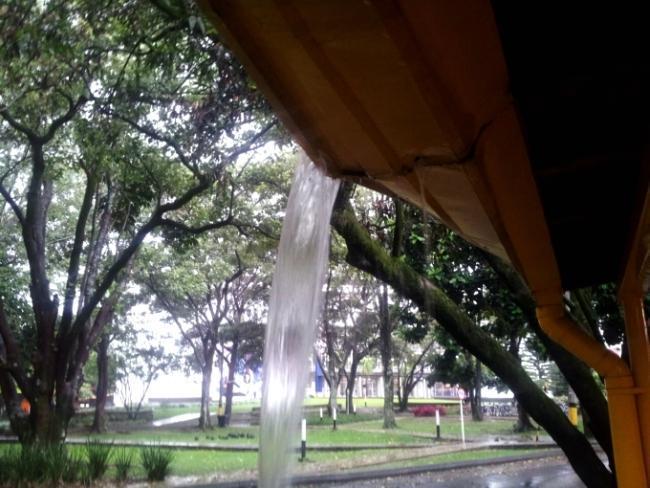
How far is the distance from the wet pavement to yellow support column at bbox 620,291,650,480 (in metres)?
8.23

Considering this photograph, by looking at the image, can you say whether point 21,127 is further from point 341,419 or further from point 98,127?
point 341,419

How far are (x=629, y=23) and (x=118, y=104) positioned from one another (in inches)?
327

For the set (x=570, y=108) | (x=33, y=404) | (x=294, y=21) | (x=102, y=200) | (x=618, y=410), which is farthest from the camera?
(x=102, y=200)

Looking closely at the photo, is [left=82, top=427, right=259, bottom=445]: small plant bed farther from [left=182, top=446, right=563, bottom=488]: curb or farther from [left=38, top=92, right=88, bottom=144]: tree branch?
[left=38, top=92, right=88, bottom=144]: tree branch

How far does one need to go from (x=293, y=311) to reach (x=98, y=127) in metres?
6.71

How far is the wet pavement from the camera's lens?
35.4 feet

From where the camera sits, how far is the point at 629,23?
4.90 ft

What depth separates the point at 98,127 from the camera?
9.23 meters

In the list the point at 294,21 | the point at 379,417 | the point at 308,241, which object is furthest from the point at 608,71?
the point at 379,417

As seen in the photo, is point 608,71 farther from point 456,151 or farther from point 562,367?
point 562,367

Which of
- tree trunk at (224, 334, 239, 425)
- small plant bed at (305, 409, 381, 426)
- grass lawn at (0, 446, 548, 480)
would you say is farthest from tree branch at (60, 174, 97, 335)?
small plant bed at (305, 409, 381, 426)

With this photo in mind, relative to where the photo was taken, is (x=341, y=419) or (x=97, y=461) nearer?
(x=97, y=461)

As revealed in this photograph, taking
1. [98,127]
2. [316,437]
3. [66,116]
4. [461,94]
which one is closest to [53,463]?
[98,127]

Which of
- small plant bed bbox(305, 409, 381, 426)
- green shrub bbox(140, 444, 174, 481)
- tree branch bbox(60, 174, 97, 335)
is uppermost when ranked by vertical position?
tree branch bbox(60, 174, 97, 335)
